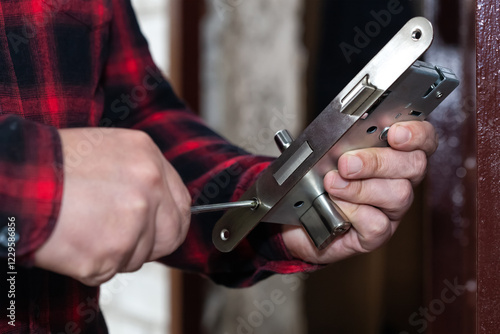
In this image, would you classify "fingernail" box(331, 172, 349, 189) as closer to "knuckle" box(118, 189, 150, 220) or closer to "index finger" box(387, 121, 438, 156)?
"index finger" box(387, 121, 438, 156)

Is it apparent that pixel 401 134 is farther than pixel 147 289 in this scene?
No

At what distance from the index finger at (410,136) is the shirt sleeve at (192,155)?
0.14 m

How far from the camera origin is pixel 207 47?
1196 mm

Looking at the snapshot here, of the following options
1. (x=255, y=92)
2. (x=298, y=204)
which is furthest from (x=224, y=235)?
(x=255, y=92)

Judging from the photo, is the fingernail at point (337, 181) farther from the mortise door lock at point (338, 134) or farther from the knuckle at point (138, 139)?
the knuckle at point (138, 139)

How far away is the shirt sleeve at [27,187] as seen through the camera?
0.27m

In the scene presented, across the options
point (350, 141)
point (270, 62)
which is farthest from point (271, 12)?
point (350, 141)

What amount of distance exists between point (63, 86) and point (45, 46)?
4 centimetres

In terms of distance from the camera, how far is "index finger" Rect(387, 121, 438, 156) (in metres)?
0.36

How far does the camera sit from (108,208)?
278 millimetres

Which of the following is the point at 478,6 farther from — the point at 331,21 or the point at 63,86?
the point at 331,21

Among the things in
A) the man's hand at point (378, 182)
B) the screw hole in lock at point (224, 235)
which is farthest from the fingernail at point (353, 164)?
the screw hole in lock at point (224, 235)

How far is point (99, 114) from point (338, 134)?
0.93 feet

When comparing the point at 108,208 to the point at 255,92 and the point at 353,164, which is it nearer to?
the point at 353,164
